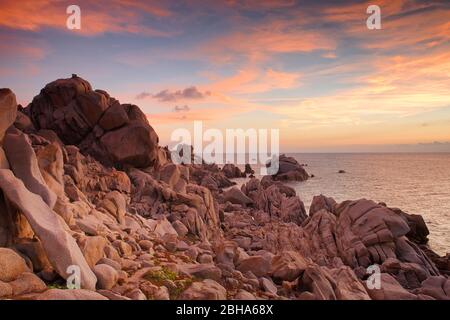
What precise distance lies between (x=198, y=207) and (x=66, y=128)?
16.8m

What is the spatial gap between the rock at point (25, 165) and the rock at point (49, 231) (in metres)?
0.95

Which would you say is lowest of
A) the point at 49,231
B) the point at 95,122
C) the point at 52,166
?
the point at 49,231

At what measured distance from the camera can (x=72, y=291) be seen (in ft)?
24.9

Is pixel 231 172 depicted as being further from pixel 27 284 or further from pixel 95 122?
pixel 27 284

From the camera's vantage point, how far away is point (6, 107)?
10.1 metres

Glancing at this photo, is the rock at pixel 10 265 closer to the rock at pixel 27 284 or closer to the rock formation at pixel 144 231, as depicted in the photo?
the rock formation at pixel 144 231

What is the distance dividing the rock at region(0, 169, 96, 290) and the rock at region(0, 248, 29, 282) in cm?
63

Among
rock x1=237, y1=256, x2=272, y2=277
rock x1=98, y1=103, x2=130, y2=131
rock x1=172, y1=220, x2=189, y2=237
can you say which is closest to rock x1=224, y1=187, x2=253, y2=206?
rock x1=98, y1=103, x2=130, y2=131

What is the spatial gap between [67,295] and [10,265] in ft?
5.53

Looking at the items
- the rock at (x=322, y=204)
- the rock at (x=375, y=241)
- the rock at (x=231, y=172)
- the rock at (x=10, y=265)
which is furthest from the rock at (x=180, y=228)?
the rock at (x=231, y=172)

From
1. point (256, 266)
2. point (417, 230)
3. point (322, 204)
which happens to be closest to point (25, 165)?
point (256, 266)
